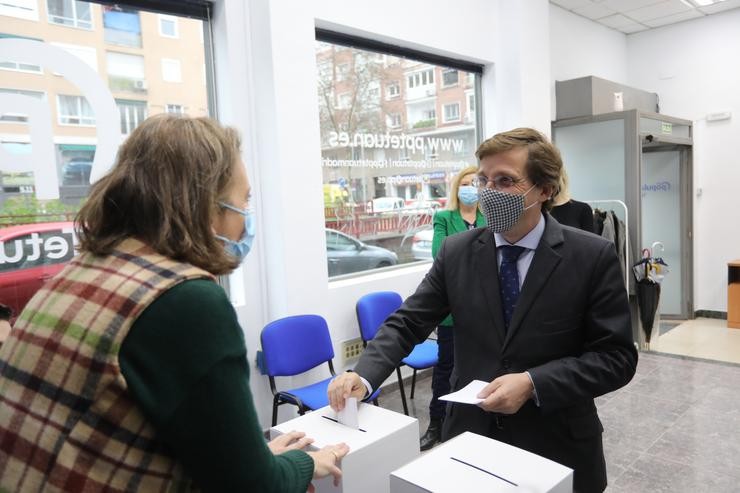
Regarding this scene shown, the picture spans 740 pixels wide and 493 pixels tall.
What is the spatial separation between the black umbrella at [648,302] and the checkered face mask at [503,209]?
421 centimetres

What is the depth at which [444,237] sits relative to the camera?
333cm

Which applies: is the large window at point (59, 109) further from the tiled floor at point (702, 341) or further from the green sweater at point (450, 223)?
the tiled floor at point (702, 341)

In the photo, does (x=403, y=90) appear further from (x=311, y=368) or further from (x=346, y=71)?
(x=311, y=368)

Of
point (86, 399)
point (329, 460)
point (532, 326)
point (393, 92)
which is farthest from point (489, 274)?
point (393, 92)

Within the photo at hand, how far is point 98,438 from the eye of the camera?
2.44ft

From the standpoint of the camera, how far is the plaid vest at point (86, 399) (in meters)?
0.74

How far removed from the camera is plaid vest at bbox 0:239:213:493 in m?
0.74

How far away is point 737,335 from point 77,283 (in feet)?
21.6

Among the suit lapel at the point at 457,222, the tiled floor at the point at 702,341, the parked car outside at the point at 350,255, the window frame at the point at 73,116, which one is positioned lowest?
the tiled floor at the point at 702,341

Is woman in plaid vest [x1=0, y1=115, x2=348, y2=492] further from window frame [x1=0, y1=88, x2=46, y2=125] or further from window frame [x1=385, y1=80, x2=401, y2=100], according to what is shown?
window frame [x1=385, y1=80, x2=401, y2=100]

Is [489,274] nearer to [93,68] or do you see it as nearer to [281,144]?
[281,144]

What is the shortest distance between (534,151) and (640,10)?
559 cm

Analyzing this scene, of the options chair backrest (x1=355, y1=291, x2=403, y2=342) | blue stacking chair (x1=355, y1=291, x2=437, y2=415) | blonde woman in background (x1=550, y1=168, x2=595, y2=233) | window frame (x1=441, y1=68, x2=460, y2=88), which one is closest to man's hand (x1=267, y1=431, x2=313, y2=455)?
blue stacking chair (x1=355, y1=291, x2=437, y2=415)

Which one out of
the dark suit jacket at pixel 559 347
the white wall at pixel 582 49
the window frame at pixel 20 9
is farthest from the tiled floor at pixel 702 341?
the window frame at pixel 20 9
